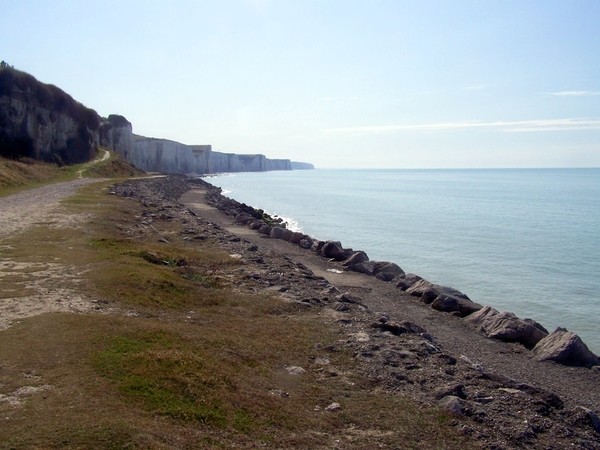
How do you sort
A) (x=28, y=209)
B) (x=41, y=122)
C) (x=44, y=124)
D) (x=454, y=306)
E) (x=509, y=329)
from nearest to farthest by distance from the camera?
(x=509, y=329) → (x=454, y=306) → (x=28, y=209) → (x=41, y=122) → (x=44, y=124)

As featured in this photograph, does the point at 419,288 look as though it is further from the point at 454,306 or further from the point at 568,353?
the point at 568,353

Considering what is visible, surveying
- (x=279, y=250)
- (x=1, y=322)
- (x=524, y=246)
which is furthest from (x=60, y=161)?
(x=1, y=322)

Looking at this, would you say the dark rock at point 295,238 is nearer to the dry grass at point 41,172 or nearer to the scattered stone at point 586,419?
the dry grass at point 41,172

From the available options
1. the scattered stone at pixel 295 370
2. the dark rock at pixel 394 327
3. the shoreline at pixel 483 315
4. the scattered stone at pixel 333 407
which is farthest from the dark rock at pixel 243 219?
the scattered stone at pixel 333 407

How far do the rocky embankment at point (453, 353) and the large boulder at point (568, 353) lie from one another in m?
0.02

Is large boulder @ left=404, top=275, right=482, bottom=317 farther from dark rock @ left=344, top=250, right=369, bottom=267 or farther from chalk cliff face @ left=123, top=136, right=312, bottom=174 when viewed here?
chalk cliff face @ left=123, top=136, right=312, bottom=174

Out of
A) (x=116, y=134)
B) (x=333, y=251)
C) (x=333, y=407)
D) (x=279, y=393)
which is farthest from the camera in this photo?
(x=116, y=134)

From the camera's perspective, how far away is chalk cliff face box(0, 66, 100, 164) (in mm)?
49562

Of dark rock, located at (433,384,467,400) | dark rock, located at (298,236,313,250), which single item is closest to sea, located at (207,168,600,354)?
dark rock, located at (298,236,313,250)

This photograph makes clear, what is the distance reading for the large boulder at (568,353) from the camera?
12.5 meters

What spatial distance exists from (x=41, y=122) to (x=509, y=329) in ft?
166

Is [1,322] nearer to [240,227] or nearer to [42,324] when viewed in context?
[42,324]

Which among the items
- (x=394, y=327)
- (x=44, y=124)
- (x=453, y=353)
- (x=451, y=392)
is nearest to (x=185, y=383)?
(x=451, y=392)

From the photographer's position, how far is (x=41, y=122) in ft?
179
